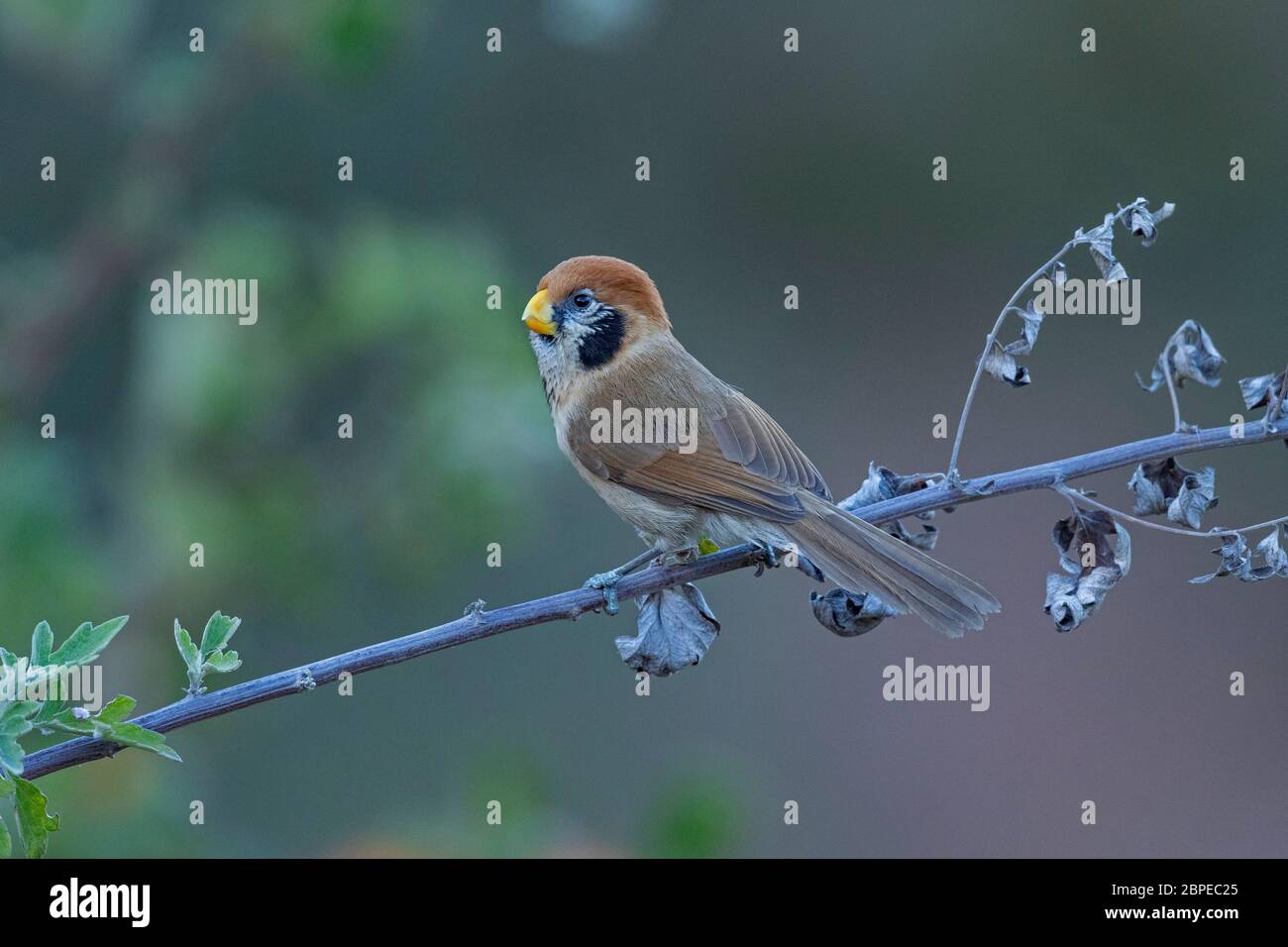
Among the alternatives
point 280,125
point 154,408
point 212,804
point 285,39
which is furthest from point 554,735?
point 285,39

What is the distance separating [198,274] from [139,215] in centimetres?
29

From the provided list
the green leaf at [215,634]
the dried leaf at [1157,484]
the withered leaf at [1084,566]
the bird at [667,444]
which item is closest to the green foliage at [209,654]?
the green leaf at [215,634]

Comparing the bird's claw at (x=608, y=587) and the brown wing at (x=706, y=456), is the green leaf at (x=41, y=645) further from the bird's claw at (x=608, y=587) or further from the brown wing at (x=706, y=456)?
the brown wing at (x=706, y=456)

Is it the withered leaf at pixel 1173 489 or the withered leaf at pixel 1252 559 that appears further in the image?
the withered leaf at pixel 1173 489

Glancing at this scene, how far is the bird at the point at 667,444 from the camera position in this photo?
3115 mm

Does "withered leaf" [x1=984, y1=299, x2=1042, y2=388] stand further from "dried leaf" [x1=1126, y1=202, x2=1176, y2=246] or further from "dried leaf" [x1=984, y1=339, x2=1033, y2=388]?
"dried leaf" [x1=1126, y1=202, x2=1176, y2=246]

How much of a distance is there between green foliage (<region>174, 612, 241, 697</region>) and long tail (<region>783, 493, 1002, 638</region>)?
4.02 feet

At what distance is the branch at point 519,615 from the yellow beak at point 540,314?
1105mm

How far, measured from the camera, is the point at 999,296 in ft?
→ 29.3

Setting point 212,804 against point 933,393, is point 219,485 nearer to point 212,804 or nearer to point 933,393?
point 212,804

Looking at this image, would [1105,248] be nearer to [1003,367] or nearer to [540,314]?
[1003,367]

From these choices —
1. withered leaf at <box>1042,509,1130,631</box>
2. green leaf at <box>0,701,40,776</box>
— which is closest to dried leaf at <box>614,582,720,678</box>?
withered leaf at <box>1042,509,1130,631</box>

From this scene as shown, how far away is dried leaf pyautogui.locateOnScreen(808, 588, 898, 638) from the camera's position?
277cm

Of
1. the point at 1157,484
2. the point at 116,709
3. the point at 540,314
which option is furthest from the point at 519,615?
the point at 540,314
